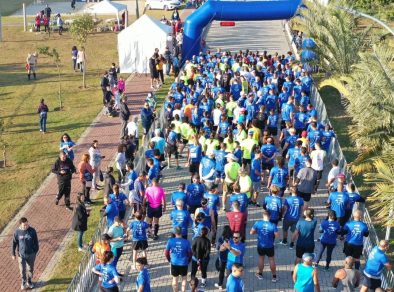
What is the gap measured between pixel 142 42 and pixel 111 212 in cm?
1850

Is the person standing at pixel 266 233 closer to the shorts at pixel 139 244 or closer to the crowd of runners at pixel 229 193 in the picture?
the crowd of runners at pixel 229 193

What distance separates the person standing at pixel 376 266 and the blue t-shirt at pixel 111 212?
16.7 ft

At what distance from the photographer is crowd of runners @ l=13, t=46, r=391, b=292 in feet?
34.7

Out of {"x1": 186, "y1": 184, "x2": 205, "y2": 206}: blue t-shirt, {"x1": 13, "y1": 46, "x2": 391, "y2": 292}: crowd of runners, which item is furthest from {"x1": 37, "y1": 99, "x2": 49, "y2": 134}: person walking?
{"x1": 186, "y1": 184, "x2": 205, "y2": 206}: blue t-shirt

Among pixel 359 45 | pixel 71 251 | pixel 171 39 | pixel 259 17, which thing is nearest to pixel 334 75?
pixel 359 45

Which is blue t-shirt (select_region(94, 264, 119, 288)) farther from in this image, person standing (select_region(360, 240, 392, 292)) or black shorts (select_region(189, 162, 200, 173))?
black shorts (select_region(189, 162, 200, 173))

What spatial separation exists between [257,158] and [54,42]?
95.4ft

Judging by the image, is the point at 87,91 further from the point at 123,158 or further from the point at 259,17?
the point at 123,158

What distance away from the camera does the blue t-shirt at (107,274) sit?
984 cm

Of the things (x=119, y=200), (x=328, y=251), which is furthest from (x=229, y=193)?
(x=328, y=251)

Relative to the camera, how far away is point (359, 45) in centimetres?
2470

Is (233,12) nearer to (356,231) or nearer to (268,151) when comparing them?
(268,151)

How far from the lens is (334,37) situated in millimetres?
24469

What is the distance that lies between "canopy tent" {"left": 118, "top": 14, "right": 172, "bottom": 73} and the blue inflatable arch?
3.63 ft
